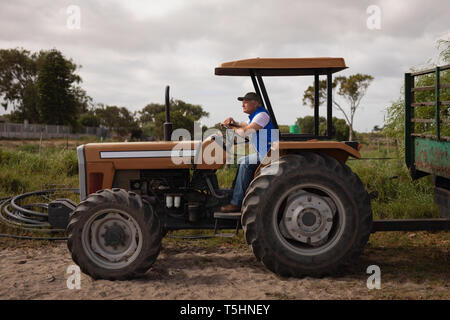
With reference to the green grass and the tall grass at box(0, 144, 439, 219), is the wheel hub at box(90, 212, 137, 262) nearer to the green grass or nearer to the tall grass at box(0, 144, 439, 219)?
the green grass

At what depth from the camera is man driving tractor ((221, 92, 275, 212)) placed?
14.7 ft

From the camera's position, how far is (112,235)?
438cm

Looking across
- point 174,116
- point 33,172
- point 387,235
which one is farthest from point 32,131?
point 387,235

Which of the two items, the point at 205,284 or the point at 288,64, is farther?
the point at 288,64

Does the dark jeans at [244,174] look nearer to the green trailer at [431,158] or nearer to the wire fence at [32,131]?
the green trailer at [431,158]

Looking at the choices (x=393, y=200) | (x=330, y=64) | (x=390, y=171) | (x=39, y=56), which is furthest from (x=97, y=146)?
(x=39, y=56)

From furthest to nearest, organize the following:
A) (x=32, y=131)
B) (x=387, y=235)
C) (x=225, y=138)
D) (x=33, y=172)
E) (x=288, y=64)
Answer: (x=32, y=131), (x=33, y=172), (x=387, y=235), (x=225, y=138), (x=288, y=64)

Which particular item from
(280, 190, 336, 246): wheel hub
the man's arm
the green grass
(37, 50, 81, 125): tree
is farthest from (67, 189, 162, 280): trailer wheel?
(37, 50, 81, 125): tree

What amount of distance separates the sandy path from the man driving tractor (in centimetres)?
75

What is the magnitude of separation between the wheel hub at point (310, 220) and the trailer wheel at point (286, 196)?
4.2 inches

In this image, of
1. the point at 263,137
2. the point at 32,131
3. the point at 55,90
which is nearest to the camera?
the point at 263,137

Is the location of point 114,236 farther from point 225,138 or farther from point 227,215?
point 225,138

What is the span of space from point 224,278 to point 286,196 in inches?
42.3

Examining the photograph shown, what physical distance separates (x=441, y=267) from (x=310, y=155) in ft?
6.70
